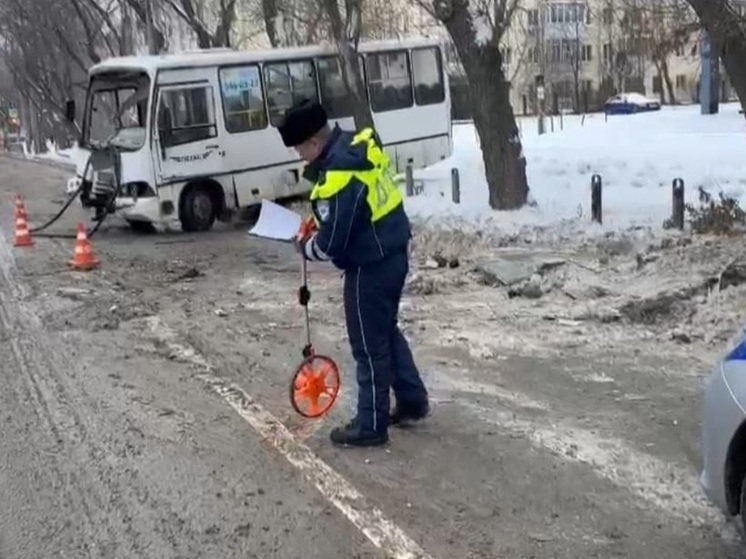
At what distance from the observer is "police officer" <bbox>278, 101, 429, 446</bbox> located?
547 centimetres

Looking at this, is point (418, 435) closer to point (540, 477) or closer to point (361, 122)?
point (540, 477)

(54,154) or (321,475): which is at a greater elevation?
(321,475)

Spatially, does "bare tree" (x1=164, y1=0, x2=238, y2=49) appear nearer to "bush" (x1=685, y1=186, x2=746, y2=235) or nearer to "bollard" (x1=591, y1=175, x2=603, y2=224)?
"bollard" (x1=591, y1=175, x2=603, y2=224)

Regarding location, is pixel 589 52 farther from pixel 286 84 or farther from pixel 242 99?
pixel 242 99

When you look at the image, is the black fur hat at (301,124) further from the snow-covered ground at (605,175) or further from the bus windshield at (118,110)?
the bus windshield at (118,110)

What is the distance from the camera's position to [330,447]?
5.94 m

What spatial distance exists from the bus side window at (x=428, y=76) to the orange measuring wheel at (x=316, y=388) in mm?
16441

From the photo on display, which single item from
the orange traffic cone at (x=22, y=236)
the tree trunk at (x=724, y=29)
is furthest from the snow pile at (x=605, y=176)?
the orange traffic cone at (x=22, y=236)

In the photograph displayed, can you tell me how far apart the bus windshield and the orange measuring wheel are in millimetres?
11535

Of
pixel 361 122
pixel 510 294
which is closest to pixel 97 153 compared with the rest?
pixel 361 122

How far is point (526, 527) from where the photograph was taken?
4.81 m

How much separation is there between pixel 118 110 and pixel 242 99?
7.22 feet

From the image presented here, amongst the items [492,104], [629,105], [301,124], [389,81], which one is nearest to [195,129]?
[492,104]

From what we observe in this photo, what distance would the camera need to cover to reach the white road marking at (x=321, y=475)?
15.3 feet
